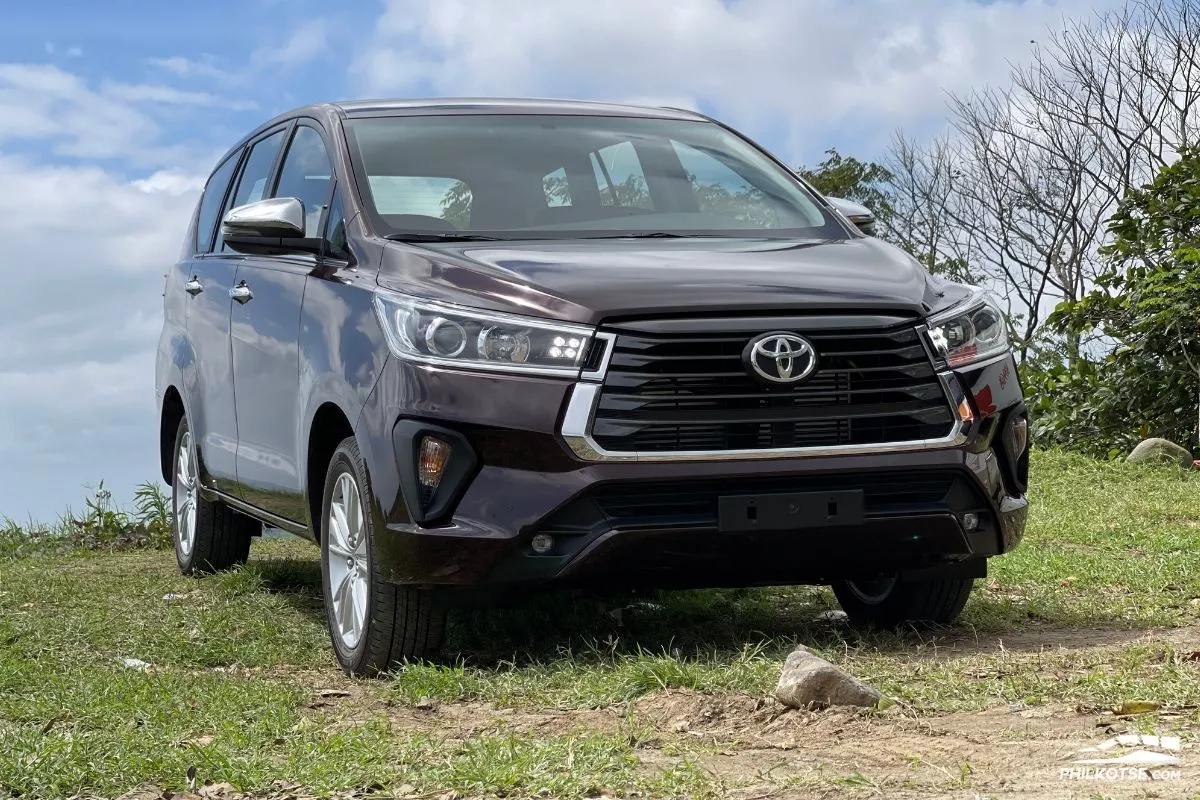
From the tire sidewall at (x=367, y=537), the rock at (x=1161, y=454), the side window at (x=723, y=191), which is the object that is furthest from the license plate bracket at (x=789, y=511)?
the rock at (x=1161, y=454)

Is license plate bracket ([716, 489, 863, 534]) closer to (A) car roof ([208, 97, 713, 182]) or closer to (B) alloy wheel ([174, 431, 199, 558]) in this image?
(A) car roof ([208, 97, 713, 182])

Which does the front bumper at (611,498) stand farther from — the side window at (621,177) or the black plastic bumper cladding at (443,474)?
the side window at (621,177)

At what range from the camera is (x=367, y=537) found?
499 cm

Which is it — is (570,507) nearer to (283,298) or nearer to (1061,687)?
(1061,687)

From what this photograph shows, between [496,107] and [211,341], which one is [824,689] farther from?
[211,341]

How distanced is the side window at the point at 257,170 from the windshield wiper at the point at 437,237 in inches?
70.7

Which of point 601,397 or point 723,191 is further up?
point 723,191

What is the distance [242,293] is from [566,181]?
1529 millimetres

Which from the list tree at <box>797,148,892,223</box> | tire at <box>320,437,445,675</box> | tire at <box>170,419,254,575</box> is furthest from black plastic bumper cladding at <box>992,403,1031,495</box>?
tree at <box>797,148,892,223</box>

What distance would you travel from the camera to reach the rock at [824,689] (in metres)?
4.22

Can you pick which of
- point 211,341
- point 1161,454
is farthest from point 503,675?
point 1161,454

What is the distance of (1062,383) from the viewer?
604 inches

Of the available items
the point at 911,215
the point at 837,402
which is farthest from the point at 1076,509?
the point at 911,215

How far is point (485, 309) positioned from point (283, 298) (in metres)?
1.49
